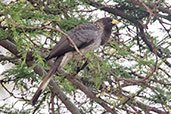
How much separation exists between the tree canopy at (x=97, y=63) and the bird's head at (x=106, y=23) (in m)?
0.04

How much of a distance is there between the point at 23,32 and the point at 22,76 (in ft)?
1.60

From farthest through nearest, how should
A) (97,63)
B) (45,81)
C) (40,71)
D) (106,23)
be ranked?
1. (106,23)
2. (40,71)
3. (45,81)
4. (97,63)

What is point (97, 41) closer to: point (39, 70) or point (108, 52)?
point (108, 52)

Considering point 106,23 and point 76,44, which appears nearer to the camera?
point 76,44

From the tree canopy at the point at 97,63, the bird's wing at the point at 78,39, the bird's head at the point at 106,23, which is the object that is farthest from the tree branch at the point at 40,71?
the bird's head at the point at 106,23

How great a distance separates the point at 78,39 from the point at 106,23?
31 centimetres

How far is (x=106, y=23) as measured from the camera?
1871mm

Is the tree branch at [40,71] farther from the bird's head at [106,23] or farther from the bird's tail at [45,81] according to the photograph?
the bird's head at [106,23]

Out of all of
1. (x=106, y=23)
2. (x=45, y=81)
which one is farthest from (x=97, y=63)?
(x=106, y=23)

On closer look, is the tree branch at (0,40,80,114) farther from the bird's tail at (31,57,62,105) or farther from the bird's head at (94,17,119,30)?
the bird's head at (94,17,119,30)

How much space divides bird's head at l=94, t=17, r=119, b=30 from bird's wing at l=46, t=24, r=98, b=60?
0.12 m

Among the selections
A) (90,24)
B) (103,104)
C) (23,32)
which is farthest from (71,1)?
(23,32)

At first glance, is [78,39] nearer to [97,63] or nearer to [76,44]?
[76,44]

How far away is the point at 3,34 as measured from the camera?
46.6 inches
